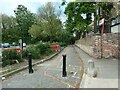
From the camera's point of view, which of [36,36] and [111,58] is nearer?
[111,58]

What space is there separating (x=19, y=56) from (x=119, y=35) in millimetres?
7872

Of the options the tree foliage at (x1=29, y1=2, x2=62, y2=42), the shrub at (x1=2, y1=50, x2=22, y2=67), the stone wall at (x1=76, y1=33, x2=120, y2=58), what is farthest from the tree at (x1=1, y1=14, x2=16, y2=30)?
the shrub at (x1=2, y1=50, x2=22, y2=67)

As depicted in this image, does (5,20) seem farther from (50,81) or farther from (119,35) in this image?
(50,81)

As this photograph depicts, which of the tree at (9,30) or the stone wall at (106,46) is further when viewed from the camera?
the tree at (9,30)

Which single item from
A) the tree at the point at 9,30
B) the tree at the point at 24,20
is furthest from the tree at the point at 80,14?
the tree at the point at 24,20

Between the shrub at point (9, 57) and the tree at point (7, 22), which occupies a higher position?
the tree at point (7, 22)

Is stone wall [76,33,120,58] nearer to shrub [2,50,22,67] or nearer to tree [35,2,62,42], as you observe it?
shrub [2,50,22,67]

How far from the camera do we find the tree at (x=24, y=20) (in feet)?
271

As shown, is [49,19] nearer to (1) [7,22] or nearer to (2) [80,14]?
(2) [80,14]

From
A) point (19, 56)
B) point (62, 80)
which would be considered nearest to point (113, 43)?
point (19, 56)

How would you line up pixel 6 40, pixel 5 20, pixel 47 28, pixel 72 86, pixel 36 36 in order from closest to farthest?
pixel 72 86, pixel 47 28, pixel 36 36, pixel 6 40, pixel 5 20

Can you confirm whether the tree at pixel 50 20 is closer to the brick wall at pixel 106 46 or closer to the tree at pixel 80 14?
the tree at pixel 80 14

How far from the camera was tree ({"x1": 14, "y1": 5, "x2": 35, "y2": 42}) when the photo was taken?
8250 centimetres

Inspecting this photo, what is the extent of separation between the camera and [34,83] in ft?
32.0
